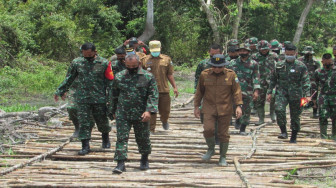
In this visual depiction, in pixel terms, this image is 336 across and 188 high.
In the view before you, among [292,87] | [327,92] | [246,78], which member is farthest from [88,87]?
[327,92]

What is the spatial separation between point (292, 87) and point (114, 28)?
15155mm

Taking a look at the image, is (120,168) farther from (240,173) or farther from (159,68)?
(159,68)

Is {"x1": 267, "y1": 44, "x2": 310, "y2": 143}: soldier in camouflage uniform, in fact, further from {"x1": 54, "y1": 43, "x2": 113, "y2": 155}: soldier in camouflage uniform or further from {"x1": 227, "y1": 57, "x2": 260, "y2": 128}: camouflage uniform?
{"x1": 54, "y1": 43, "x2": 113, "y2": 155}: soldier in camouflage uniform

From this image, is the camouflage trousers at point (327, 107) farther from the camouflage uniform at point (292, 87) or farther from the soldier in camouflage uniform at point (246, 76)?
the soldier in camouflage uniform at point (246, 76)

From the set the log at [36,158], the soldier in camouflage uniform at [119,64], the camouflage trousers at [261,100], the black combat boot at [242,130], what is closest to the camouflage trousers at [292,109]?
the black combat boot at [242,130]

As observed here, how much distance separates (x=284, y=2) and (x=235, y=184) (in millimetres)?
20114

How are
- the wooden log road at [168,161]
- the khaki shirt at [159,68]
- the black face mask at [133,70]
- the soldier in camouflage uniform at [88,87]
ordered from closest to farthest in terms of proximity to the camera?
the wooden log road at [168,161]
the black face mask at [133,70]
the soldier in camouflage uniform at [88,87]
the khaki shirt at [159,68]

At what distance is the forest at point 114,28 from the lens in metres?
15.6

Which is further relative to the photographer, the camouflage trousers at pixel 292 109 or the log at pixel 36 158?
the camouflage trousers at pixel 292 109

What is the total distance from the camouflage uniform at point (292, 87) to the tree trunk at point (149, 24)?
12040mm

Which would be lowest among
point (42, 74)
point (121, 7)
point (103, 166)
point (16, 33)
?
point (103, 166)

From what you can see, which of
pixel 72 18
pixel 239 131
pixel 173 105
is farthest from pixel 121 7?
pixel 239 131

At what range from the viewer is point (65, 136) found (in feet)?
27.3

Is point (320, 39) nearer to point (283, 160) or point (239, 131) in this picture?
point (239, 131)
